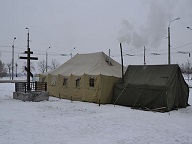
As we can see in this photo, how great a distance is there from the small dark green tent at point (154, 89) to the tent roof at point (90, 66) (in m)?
2.25

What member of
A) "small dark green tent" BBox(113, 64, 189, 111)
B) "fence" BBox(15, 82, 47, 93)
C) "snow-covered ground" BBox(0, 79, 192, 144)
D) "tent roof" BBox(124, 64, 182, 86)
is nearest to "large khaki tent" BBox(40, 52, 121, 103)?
"small dark green tent" BBox(113, 64, 189, 111)

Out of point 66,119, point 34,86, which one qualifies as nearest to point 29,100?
point 34,86

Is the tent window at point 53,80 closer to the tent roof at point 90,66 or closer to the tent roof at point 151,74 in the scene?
the tent roof at point 90,66

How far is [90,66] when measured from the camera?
22297 mm

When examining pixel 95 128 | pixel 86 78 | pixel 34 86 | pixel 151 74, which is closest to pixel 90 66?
pixel 86 78

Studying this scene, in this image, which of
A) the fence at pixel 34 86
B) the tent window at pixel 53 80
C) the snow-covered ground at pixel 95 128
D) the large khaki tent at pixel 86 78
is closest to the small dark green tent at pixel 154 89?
the large khaki tent at pixel 86 78

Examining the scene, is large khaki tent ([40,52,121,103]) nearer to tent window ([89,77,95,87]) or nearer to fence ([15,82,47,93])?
tent window ([89,77,95,87])

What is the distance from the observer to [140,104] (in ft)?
56.3

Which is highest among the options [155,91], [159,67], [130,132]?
[159,67]

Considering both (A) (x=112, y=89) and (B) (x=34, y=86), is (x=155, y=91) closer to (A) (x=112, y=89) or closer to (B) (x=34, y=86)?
(A) (x=112, y=89)

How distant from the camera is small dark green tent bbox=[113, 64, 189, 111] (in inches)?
632

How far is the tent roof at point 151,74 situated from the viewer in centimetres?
1688

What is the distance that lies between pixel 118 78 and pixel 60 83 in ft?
19.6

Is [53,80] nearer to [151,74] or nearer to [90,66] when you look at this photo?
[90,66]
